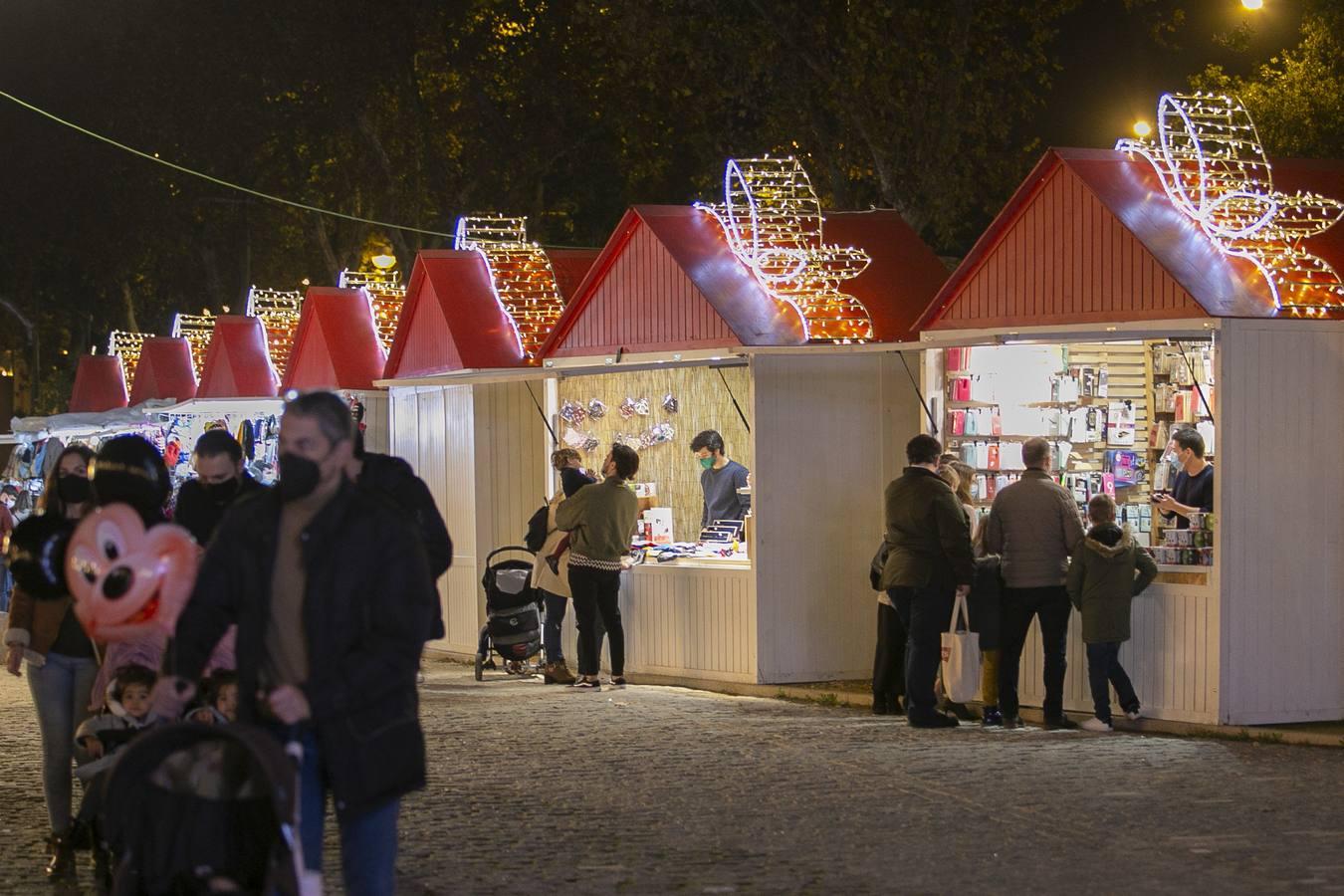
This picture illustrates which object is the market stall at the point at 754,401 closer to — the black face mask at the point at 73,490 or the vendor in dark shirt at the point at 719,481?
the vendor in dark shirt at the point at 719,481

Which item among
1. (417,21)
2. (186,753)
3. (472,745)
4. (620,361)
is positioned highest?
(417,21)

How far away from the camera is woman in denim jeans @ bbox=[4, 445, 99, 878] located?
334 inches

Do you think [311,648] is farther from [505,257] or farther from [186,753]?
[505,257]

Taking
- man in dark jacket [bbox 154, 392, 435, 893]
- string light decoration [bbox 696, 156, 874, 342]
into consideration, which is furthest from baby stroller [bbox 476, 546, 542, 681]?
man in dark jacket [bbox 154, 392, 435, 893]

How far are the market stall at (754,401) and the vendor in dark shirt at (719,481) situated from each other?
202 mm

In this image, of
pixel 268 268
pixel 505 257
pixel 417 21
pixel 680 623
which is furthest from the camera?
pixel 268 268

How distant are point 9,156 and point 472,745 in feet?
110

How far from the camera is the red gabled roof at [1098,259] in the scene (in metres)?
12.6

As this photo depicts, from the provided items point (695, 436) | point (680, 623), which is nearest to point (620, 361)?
point (695, 436)

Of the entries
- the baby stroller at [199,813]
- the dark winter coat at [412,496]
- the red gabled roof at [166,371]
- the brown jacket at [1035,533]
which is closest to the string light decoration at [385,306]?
the red gabled roof at [166,371]

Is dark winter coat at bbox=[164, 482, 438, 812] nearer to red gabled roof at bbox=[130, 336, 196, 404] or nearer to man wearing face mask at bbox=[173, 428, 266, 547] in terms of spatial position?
man wearing face mask at bbox=[173, 428, 266, 547]

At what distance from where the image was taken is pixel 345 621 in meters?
5.66

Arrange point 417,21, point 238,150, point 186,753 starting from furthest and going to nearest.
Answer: point 238,150
point 417,21
point 186,753

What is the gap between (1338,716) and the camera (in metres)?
12.7
